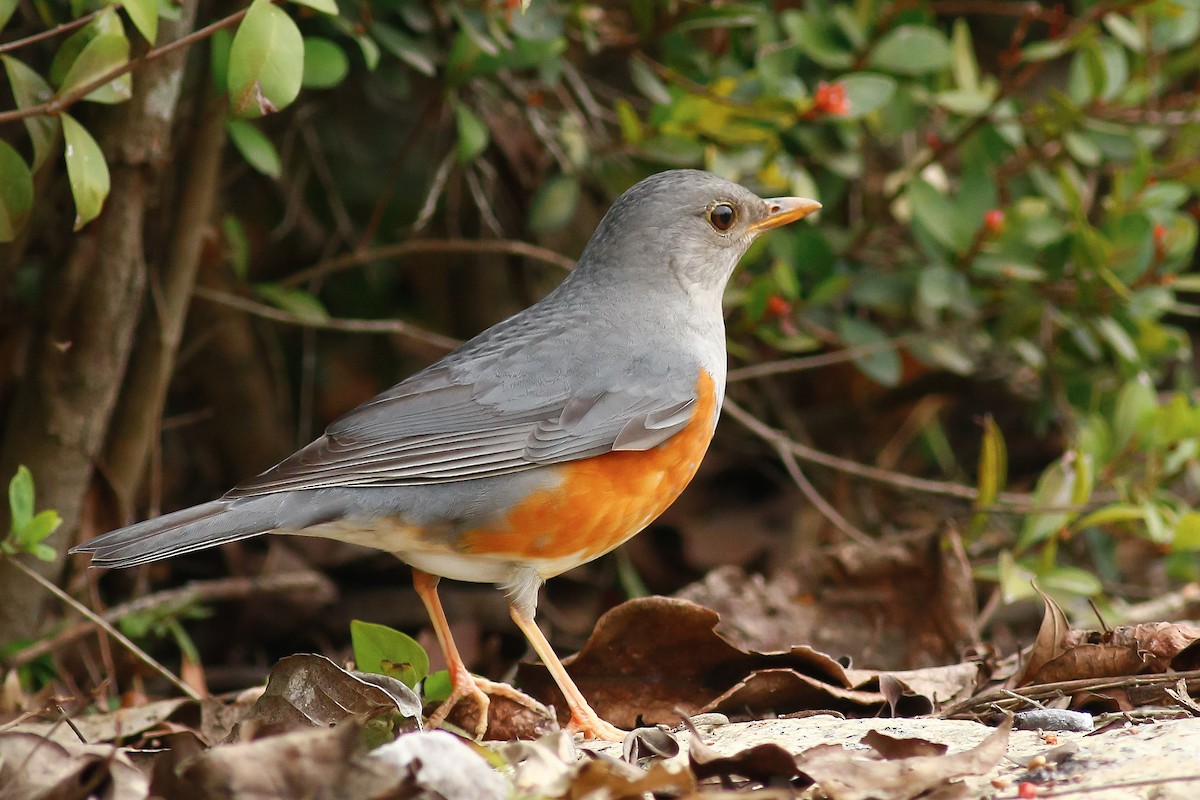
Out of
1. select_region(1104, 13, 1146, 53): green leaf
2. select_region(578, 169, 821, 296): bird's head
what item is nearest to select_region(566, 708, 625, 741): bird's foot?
select_region(578, 169, 821, 296): bird's head

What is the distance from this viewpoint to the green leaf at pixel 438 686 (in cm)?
417

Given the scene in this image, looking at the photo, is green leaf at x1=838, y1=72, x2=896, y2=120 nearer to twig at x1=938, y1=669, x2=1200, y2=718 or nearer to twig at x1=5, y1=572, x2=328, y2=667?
twig at x1=938, y1=669, x2=1200, y2=718

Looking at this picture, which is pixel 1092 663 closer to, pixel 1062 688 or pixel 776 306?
pixel 1062 688

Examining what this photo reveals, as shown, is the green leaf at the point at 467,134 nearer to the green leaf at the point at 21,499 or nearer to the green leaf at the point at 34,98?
the green leaf at the point at 34,98

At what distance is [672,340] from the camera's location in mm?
4770

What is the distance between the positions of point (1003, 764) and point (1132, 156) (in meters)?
3.67

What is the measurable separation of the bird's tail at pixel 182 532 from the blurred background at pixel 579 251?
1.94 feet

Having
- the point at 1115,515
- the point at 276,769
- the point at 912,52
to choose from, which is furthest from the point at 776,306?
the point at 276,769

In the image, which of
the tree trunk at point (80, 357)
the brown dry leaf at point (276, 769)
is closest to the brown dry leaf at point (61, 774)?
the brown dry leaf at point (276, 769)

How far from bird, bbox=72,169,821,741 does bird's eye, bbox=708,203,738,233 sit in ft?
0.60

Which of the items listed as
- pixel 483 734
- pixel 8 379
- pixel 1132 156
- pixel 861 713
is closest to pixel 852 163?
pixel 1132 156

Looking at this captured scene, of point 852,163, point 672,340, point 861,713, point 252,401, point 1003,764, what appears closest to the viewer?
point 1003,764

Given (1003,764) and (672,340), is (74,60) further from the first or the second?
(1003,764)

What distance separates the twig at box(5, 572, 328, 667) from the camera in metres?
4.78
